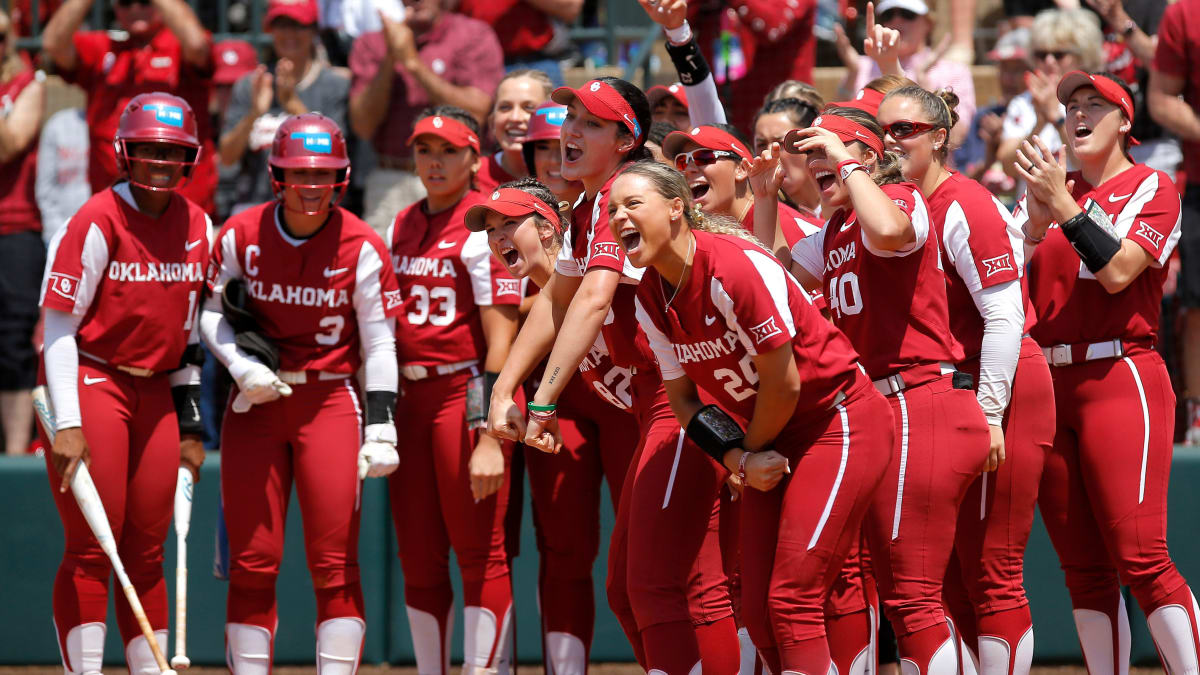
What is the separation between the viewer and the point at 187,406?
5.54 meters

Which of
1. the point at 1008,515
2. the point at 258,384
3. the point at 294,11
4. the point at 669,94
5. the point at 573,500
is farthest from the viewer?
the point at 294,11

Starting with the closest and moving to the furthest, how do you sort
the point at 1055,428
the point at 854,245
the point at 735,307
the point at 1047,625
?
the point at 735,307
the point at 854,245
the point at 1055,428
the point at 1047,625

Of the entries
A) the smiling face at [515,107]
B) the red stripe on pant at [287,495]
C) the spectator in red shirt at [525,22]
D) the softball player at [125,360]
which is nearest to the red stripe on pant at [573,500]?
the red stripe on pant at [287,495]

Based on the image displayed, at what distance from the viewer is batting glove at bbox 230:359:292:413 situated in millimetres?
5164

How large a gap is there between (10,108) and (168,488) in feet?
12.0

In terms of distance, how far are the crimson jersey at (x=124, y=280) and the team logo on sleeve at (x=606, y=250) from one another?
6.24ft

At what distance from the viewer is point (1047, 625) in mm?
6809

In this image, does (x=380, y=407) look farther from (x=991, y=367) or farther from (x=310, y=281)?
(x=991, y=367)

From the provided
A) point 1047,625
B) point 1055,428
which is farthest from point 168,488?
point 1047,625

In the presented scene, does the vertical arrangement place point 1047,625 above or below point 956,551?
below

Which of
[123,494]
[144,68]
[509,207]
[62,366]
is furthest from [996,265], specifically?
[144,68]

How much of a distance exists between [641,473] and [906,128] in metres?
1.45

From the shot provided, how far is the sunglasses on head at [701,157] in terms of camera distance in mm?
4902

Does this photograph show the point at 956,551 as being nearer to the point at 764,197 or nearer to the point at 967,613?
the point at 967,613
